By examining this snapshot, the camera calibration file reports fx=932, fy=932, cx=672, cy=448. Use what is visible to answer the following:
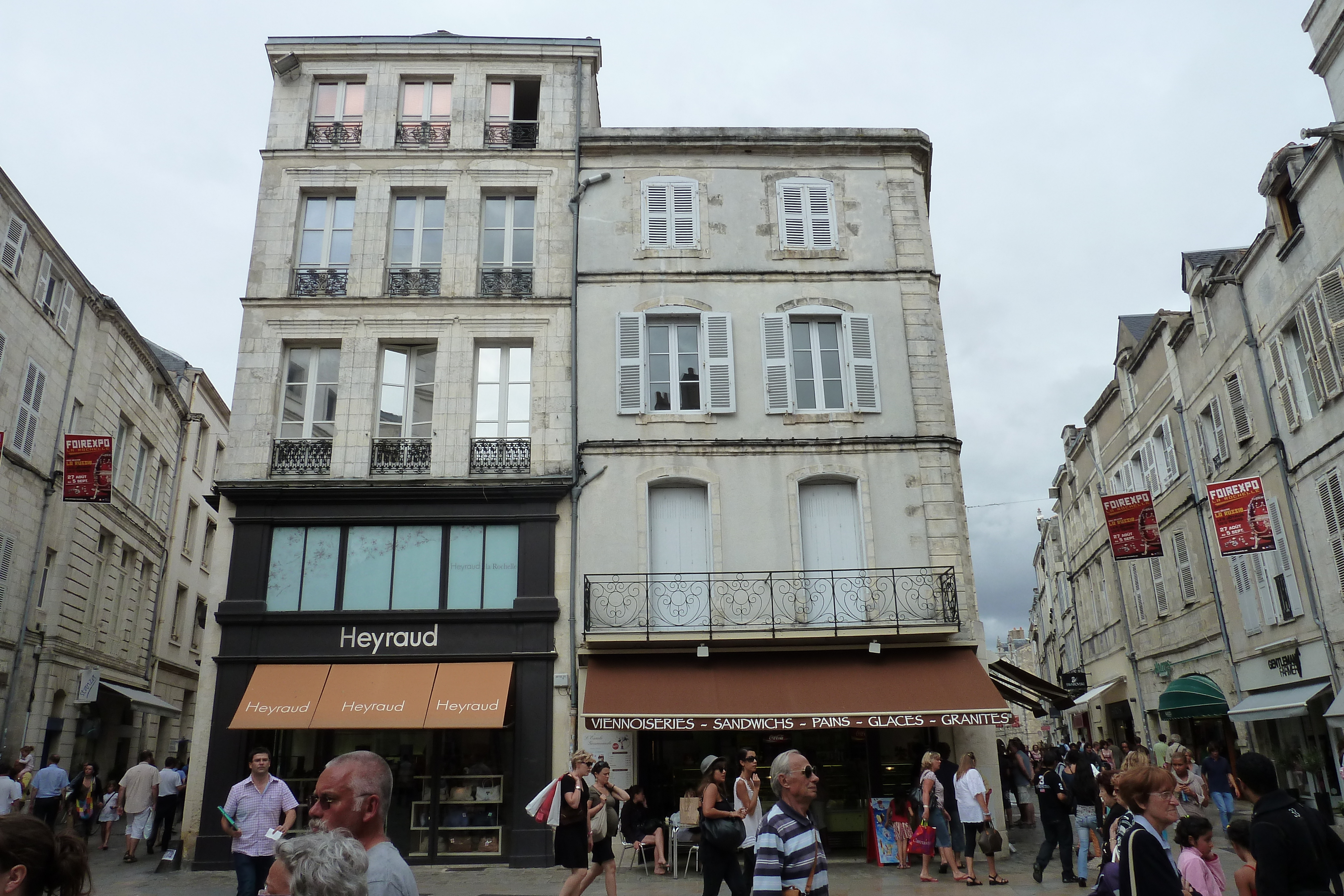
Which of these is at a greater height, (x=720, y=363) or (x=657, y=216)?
(x=657, y=216)

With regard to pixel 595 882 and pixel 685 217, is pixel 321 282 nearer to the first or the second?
pixel 685 217

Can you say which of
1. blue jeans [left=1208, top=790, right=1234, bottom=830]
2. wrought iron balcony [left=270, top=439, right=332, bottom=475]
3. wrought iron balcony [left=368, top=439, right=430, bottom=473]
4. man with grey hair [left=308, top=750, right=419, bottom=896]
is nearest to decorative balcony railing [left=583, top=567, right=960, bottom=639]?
wrought iron balcony [left=368, top=439, right=430, bottom=473]

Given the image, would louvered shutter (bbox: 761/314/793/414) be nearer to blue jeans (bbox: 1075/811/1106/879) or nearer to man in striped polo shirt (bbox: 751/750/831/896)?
blue jeans (bbox: 1075/811/1106/879)

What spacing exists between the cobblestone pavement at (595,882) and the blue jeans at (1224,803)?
1.11 metres

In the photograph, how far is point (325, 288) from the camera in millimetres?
15914

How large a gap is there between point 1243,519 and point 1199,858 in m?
12.7

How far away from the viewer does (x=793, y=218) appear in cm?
1662

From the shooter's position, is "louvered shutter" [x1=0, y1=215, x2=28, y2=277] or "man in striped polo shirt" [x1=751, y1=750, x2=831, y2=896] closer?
"man in striped polo shirt" [x1=751, y1=750, x2=831, y2=896]

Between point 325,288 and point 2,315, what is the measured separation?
7.85 meters

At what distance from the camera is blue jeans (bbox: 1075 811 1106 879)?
35.6 feet

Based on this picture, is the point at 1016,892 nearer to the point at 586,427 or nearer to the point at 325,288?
the point at 586,427

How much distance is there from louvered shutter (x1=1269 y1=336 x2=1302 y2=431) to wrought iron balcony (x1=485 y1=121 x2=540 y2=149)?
47.3 ft

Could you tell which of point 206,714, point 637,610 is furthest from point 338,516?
point 637,610

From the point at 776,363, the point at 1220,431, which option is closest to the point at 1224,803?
the point at 1220,431
